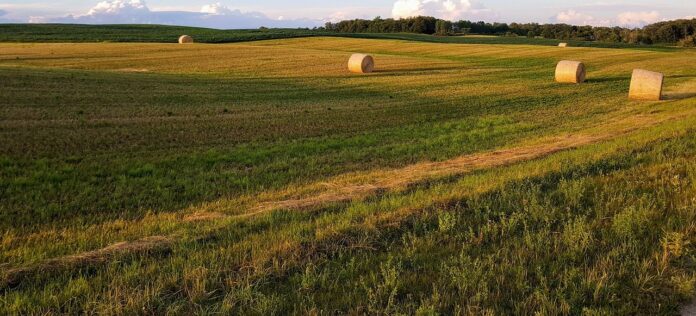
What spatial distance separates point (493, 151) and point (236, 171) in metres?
6.59

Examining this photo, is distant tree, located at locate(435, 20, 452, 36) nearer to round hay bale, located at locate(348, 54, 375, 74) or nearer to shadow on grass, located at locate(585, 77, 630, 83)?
round hay bale, located at locate(348, 54, 375, 74)

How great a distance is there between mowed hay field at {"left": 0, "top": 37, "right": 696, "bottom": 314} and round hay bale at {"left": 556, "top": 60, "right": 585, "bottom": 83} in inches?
436

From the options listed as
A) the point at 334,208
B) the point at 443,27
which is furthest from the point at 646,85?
the point at 443,27

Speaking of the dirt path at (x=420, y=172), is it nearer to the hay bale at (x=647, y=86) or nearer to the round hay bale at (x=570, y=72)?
the hay bale at (x=647, y=86)

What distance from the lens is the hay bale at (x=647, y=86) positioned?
25016 millimetres

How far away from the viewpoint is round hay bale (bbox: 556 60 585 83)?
104 ft

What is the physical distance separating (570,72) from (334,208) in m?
28.2

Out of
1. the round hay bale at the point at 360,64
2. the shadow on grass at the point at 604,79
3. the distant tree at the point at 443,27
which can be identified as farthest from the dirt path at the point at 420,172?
the distant tree at the point at 443,27

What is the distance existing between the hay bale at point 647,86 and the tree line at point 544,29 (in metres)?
84.0

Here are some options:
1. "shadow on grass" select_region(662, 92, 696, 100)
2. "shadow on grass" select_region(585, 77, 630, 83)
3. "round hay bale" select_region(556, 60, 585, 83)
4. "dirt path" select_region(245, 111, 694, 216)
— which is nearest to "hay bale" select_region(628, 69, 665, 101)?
"shadow on grass" select_region(662, 92, 696, 100)

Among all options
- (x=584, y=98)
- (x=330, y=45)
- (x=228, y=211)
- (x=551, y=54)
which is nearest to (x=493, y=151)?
(x=228, y=211)

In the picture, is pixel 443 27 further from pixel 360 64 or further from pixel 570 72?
pixel 570 72

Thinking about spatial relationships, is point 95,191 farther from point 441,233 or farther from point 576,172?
point 576,172

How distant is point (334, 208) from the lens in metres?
7.52
